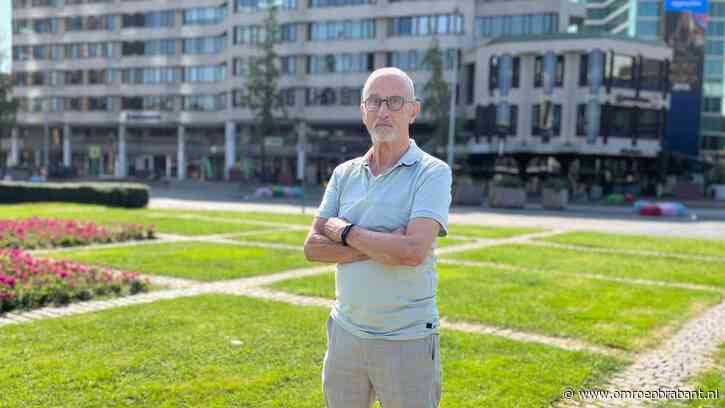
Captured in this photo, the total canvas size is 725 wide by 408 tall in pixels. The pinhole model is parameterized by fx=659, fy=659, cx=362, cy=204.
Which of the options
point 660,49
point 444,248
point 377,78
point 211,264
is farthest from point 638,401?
point 660,49

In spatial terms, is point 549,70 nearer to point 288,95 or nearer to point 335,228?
point 288,95

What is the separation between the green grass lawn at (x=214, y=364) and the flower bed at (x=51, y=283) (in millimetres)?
980

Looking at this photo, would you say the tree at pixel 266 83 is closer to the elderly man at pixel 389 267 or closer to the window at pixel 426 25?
the window at pixel 426 25

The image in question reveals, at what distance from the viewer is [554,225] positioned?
23562 millimetres

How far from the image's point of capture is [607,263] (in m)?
13.3

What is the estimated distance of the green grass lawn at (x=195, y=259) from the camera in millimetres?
11227

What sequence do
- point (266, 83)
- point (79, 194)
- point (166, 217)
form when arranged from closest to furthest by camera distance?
point (166, 217) → point (79, 194) → point (266, 83)

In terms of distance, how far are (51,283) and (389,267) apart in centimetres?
714

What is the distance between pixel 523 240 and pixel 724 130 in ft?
255

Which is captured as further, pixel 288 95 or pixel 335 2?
pixel 288 95

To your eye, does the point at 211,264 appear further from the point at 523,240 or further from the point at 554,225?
the point at 554,225

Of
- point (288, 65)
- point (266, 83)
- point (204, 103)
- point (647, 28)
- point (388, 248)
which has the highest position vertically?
point (647, 28)

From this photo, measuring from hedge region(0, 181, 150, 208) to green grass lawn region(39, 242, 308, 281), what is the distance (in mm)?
13532

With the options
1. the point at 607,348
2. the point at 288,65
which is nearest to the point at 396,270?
the point at 607,348
